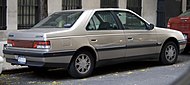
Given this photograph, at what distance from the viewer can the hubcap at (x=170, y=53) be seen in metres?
8.39

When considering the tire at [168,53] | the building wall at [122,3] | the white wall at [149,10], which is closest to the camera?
the tire at [168,53]

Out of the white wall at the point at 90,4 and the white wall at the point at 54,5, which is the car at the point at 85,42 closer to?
the white wall at the point at 54,5

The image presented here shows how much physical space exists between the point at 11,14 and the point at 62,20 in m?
6.19

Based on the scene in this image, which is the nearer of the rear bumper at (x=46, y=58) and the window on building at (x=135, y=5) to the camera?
the rear bumper at (x=46, y=58)

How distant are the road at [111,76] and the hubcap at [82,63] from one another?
19 centimetres

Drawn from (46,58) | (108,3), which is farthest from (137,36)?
(108,3)

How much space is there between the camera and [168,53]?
8406 millimetres

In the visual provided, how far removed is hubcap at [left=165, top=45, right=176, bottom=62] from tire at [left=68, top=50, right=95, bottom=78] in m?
2.37

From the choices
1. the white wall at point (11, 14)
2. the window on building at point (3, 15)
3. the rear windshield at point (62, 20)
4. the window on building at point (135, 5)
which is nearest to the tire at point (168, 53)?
the rear windshield at point (62, 20)

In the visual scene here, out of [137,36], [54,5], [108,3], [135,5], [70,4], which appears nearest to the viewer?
[137,36]

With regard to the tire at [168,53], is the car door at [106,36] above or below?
above

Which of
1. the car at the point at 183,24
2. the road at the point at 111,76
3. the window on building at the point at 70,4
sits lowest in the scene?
the road at the point at 111,76

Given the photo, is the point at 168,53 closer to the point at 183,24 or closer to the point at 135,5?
the point at 183,24

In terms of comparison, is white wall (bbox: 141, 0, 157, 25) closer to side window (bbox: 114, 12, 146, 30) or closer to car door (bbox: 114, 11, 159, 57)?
car door (bbox: 114, 11, 159, 57)
